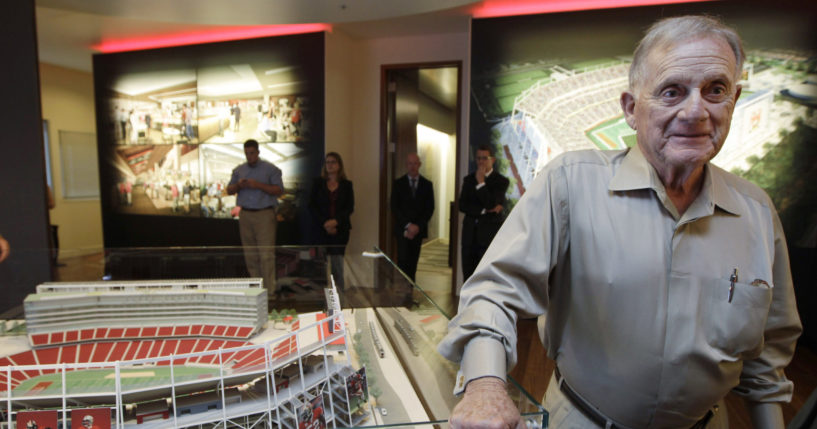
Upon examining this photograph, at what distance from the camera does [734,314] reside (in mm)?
948

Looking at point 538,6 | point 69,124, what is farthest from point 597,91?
point 69,124

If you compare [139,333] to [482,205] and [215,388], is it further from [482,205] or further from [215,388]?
[482,205]

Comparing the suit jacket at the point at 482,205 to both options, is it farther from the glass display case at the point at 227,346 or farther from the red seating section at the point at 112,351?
the red seating section at the point at 112,351

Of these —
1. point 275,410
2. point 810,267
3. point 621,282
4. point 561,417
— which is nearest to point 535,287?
point 621,282

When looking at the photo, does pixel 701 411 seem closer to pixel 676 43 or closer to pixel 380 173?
pixel 676 43

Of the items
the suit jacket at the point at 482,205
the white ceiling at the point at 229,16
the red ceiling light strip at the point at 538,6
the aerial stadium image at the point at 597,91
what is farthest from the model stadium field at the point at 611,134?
the white ceiling at the point at 229,16

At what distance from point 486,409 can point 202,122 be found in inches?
233

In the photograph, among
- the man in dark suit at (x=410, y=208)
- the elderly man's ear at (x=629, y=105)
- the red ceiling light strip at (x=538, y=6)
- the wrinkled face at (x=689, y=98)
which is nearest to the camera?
the wrinkled face at (x=689, y=98)

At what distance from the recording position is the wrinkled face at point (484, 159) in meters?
4.43

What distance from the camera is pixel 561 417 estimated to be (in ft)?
3.58

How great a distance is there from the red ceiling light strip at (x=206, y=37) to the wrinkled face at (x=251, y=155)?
1.59 meters

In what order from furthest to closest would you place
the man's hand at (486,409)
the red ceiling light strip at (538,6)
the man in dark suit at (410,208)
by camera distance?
1. the man in dark suit at (410,208)
2. the red ceiling light strip at (538,6)
3. the man's hand at (486,409)

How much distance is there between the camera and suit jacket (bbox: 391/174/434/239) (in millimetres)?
4867

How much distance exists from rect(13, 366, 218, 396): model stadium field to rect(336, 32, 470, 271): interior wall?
13.2 ft
